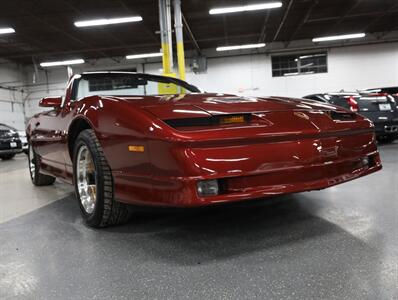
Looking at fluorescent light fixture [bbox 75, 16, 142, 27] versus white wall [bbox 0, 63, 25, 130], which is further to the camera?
white wall [bbox 0, 63, 25, 130]

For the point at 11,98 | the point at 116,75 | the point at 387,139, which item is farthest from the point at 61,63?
the point at 116,75

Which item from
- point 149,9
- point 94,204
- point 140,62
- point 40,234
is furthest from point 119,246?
point 140,62

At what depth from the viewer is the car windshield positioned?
3195 mm

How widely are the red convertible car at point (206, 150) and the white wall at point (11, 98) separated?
722 inches

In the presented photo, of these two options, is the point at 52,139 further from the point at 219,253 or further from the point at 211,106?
the point at 219,253

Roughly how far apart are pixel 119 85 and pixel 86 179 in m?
1.09

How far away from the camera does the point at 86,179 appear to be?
2.63 meters

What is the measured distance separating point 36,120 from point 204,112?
266 centimetres

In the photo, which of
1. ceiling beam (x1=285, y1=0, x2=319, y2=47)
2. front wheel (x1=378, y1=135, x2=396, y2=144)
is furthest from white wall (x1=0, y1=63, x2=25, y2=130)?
front wheel (x1=378, y1=135, x2=396, y2=144)

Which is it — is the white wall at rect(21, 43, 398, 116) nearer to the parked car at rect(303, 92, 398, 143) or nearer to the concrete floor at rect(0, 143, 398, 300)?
the parked car at rect(303, 92, 398, 143)

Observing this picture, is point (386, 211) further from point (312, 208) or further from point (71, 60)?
point (71, 60)

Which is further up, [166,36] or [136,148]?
[166,36]

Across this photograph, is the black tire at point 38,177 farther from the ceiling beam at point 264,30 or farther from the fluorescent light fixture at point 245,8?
the ceiling beam at point 264,30

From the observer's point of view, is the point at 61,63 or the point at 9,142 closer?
the point at 9,142
